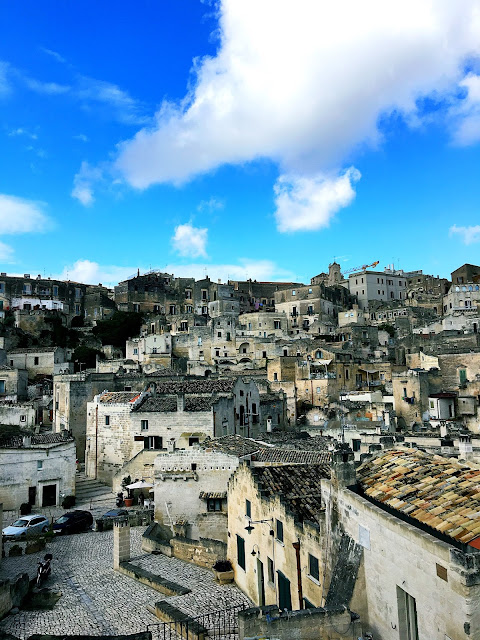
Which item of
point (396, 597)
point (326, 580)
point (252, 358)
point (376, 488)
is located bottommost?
point (326, 580)

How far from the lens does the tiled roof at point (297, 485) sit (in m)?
13.7

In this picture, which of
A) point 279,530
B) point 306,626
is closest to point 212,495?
point 279,530

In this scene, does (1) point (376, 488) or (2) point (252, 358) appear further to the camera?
(2) point (252, 358)

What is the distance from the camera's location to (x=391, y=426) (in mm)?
32281

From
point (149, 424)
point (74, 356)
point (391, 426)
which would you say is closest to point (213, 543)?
point (149, 424)

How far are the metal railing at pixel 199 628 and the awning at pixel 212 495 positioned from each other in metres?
8.22

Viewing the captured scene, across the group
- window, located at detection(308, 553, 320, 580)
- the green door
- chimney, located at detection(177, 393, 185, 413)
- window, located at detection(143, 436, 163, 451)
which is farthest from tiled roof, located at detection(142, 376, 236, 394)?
window, located at detection(308, 553, 320, 580)

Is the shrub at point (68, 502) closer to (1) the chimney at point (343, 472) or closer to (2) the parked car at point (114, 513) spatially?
(2) the parked car at point (114, 513)

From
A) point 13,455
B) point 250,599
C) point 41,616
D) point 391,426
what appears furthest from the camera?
point 391,426

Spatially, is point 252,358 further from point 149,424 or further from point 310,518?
point 310,518

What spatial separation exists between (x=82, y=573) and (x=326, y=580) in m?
11.2

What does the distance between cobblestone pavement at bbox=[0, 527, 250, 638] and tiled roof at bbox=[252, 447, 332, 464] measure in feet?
A: 17.5

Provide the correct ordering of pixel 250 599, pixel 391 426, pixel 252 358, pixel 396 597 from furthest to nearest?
pixel 252 358 < pixel 391 426 < pixel 250 599 < pixel 396 597

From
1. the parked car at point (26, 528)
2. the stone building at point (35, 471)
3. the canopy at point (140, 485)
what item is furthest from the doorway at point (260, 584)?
the stone building at point (35, 471)
